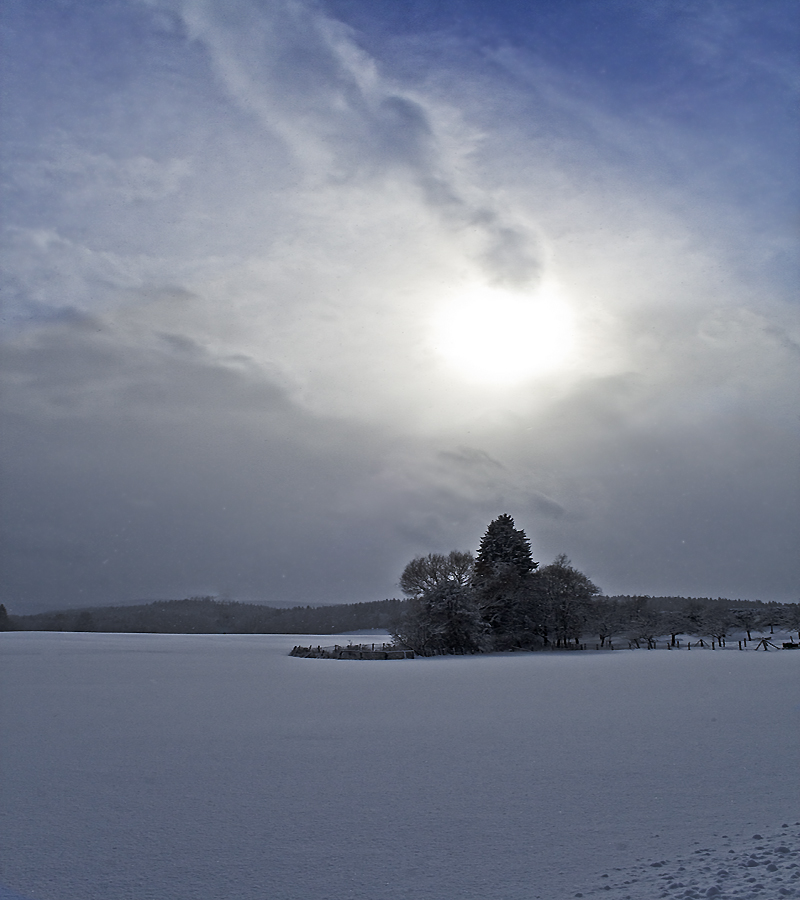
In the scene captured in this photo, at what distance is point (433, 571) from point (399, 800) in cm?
5366

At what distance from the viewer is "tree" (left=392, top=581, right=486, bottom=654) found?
198 ft

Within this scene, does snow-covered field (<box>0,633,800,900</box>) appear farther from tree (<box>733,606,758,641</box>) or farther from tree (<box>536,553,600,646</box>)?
tree (<box>733,606,758,641</box>)

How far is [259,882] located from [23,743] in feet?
34.7

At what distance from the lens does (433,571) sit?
63.9 m

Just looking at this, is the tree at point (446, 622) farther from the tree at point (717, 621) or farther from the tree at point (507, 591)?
the tree at point (717, 621)

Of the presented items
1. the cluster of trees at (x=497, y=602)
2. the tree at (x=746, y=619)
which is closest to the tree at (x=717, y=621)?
the tree at (x=746, y=619)

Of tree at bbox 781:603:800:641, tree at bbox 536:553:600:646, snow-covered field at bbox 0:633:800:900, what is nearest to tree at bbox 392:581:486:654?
tree at bbox 536:553:600:646

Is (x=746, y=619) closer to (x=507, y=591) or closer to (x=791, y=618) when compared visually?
(x=791, y=618)

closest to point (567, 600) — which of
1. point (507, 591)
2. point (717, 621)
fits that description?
point (507, 591)

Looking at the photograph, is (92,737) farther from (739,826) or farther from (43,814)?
(739,826)

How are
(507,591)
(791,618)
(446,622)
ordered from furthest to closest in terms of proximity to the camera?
(791,618) < (507,591) < (446,622)

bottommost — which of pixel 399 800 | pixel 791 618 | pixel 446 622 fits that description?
pixel 399 800

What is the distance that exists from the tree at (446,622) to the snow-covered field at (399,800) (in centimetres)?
3857

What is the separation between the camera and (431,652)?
199 feet
